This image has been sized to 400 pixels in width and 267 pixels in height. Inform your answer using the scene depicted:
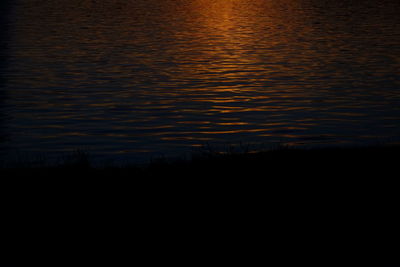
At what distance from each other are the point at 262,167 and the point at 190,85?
1089 cm

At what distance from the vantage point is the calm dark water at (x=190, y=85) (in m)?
13.7

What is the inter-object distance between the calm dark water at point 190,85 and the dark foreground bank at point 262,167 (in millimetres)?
3190

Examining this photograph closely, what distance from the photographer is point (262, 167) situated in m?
8.69

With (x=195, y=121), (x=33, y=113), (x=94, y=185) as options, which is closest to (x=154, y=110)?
(x=195, y=121)

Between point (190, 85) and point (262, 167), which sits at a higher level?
point (262, 167)

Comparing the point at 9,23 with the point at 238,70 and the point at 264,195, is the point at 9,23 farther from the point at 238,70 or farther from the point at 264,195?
the point at 264,195

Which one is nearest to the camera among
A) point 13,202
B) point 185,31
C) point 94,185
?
point 13,202

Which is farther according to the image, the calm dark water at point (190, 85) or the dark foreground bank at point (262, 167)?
the calm dark water at point (190, 85)

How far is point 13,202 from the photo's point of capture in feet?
24.9

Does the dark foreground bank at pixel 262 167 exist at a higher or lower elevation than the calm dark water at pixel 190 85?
higher

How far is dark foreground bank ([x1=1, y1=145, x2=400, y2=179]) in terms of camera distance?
846 cm

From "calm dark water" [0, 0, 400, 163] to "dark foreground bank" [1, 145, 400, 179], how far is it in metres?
3.19

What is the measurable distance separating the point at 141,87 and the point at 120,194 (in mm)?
11465

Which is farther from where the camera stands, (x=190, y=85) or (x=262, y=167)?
(x=190, y=85)
